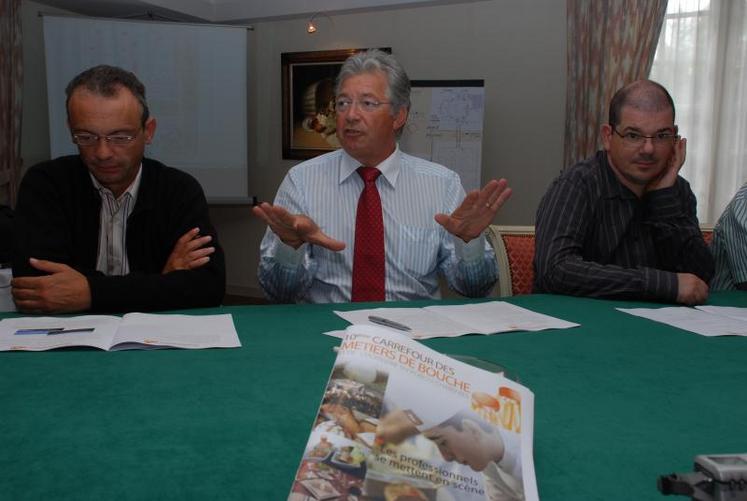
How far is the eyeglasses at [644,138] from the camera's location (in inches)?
82.4

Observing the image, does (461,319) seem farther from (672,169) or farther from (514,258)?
(672,169)

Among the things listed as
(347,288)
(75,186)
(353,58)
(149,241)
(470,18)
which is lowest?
(347,288)

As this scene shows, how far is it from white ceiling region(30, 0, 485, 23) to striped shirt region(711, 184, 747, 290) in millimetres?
3075

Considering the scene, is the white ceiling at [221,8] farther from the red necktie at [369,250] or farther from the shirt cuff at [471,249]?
the shirt cuff at [471,249]

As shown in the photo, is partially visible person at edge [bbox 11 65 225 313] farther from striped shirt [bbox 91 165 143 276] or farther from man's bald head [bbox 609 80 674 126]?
man's bald head [bbox 609 80 674 126]

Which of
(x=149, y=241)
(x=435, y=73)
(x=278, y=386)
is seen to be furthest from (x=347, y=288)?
(x=435, y=73)

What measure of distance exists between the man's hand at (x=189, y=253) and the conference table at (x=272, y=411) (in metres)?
0.45

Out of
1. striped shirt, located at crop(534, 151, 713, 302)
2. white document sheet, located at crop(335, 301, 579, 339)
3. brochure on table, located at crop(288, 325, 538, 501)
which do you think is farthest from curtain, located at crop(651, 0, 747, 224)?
brochure on table, located at crop(288, 325, 538, 501)

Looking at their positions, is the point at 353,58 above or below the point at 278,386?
above

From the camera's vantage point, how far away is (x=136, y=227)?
200 centimetres

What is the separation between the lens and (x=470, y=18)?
4.73 meters

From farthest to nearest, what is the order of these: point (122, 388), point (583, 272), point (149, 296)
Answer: point (583, 272) < point (149, 296) < point (122, 388)

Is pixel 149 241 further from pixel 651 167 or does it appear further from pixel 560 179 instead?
pixel 651 167

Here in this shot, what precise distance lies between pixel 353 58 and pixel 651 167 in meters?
1.07
